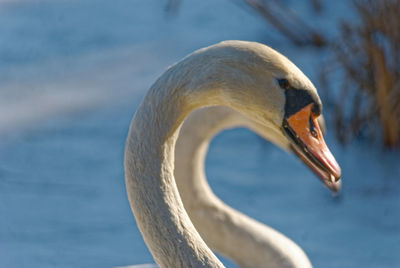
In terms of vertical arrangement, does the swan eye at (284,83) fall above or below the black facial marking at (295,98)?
above

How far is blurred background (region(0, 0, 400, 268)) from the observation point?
4.16 meters

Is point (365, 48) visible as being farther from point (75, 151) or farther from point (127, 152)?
point (127, 152)

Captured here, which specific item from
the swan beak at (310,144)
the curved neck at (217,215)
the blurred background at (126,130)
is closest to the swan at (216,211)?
the curved neck at (217,215)

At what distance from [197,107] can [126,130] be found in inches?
144

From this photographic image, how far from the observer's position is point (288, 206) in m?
4.44

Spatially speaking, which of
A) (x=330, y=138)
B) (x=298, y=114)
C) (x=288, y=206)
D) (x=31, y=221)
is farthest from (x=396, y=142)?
(x=298, y=114)

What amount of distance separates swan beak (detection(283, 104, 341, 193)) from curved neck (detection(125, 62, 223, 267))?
19 centimetres

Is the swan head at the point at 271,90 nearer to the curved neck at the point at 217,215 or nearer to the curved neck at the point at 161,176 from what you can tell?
the curved neck at the point at 161,176

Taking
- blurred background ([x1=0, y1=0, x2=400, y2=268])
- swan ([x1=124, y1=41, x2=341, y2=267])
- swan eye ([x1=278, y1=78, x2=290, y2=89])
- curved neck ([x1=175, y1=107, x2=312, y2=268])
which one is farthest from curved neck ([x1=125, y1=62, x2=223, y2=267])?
blurred background ([x1=0, y1=0, x2=400, y2=268])

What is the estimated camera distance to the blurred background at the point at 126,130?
4.16m

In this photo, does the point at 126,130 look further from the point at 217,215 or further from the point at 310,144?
the point at 310,144

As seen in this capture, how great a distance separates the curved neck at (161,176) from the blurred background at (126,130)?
1.92 m

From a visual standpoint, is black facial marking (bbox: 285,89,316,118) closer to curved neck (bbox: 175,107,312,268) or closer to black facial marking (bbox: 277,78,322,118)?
black facial marking (bbox: 277,78,322,118)

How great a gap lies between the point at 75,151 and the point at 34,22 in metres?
2.02
